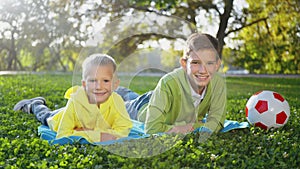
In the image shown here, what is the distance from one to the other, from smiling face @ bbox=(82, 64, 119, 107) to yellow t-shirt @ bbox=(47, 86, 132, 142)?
0.10m

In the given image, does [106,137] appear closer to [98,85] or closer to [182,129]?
[98,85]

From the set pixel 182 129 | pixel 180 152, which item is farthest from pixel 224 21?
pixel 180 152

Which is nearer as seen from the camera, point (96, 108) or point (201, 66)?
point (201, 66)

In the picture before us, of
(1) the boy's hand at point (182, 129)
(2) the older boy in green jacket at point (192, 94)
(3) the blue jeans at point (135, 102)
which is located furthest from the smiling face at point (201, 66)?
(3) the blue jeans at point (135, 102)

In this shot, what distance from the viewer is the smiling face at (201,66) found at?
10.6 feet

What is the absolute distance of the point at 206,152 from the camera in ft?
10.2

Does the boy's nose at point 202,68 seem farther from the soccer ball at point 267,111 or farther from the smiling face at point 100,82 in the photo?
the soccer ball at point 267,111

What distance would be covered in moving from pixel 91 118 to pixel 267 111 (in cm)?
170

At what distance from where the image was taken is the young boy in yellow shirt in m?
3.28

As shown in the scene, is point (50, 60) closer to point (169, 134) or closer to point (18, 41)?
point (18, 41)

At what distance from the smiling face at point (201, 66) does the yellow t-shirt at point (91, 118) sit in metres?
0.68

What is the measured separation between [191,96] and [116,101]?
66 centimetres

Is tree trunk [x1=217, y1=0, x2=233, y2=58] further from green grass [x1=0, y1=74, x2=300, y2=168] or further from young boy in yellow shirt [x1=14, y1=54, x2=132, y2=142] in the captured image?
young boy in yellow shirt [x1=14, y1=54, x2=132, y2=142]

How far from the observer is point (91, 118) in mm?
3639
